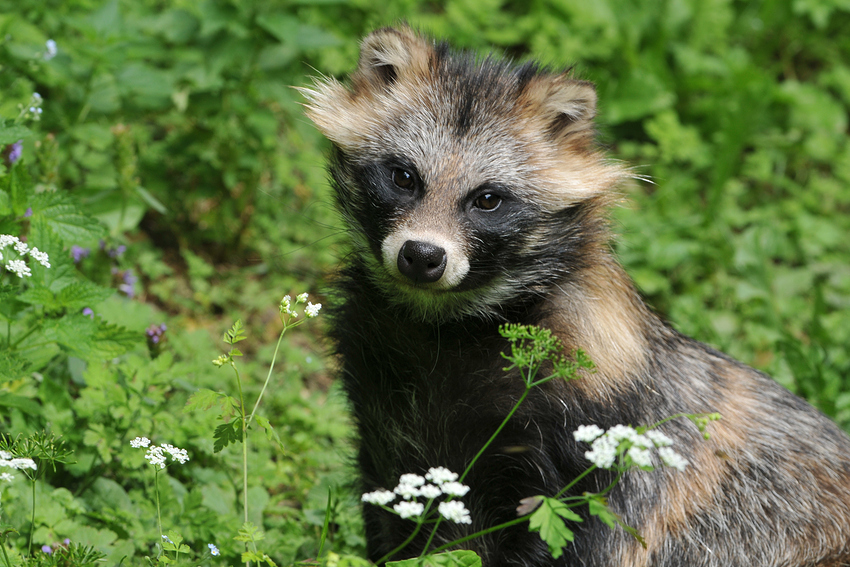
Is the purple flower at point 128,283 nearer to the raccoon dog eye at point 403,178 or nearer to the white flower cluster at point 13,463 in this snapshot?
the raccoon dog eye at point 403,178

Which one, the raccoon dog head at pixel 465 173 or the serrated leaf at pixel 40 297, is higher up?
the raccoon dog head at pixel 465 173

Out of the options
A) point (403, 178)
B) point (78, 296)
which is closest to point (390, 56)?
point (403, 178)

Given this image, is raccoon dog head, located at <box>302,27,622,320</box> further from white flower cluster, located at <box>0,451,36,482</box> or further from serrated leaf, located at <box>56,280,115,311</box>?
white flower cluster, located at <box>0,451,36,482</box>

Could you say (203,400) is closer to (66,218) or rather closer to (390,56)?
(66,218)

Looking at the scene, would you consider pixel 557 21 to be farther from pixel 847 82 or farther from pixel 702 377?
pixel 702 377

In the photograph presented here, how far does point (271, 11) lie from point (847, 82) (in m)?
6.10

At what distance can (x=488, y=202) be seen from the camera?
3693 mm

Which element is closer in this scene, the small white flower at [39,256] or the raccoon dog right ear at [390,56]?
the small white flower at [39,256]

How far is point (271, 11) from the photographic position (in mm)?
5777

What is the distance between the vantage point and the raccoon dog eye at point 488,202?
3688 millimetres

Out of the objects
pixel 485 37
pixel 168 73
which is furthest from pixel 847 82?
pixel 168 73

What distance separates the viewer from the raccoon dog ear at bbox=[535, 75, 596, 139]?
3861 millimetres

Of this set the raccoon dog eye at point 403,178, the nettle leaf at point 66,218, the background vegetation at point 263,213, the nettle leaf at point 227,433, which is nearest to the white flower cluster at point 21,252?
the background vegetation at point 263,213

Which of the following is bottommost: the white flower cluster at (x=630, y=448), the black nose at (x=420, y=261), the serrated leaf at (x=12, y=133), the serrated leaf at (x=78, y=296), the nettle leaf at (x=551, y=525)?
the serrated leaf at (x=78, y=296)
